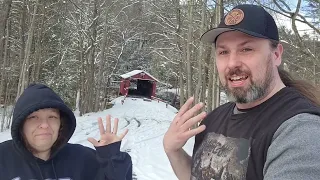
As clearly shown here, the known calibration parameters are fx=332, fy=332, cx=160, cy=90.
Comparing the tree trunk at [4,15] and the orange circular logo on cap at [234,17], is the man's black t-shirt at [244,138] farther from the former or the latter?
the tree trunk at [4,15]

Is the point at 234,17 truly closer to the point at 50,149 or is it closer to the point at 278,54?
the point at 278,54

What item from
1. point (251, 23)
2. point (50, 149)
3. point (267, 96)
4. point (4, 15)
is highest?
point (4, 15)

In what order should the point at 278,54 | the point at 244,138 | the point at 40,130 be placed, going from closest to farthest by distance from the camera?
the point at 244,138 → the point at 278,54 → the point at 40,130

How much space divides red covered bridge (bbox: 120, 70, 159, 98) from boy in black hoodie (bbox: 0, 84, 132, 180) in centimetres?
3697

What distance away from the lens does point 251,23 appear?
1.59 metres

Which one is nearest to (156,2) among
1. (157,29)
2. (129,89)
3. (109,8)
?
(157,29)

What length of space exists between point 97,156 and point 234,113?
3.48 feet

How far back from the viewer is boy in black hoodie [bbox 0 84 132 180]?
7.03ft

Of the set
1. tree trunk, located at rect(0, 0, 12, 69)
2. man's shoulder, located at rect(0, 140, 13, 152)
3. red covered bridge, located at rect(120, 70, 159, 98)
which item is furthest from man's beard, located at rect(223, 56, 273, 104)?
red covered bridge, located at rect(120, 70, 159, 98)

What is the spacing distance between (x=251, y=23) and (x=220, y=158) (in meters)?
0.68

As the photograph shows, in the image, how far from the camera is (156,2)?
20.6 m

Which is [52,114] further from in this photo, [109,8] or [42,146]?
[109,8]

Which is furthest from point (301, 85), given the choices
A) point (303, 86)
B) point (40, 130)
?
point (40, 130)

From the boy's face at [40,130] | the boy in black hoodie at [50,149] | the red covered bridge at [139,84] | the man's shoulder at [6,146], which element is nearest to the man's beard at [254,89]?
the boy in black hoodie at [50,149]
